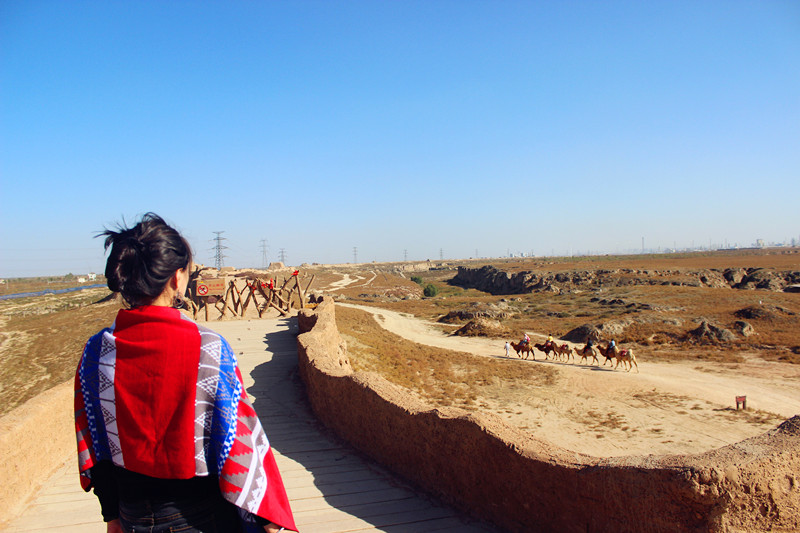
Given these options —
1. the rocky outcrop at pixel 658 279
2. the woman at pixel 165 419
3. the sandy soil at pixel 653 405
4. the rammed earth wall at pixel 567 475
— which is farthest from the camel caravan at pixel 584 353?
the rocky outcrop at pixel 658 279

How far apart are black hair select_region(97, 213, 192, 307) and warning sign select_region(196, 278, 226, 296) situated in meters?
17.3

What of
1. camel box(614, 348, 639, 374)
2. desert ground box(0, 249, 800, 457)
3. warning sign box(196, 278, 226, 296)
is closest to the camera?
desert ground box(0, 249, 800, 457)

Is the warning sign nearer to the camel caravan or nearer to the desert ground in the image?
the desert ground

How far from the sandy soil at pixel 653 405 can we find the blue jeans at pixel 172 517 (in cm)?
1070

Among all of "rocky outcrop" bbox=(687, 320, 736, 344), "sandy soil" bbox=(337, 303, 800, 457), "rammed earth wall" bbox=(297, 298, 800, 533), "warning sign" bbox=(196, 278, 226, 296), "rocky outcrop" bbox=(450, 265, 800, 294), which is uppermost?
"warning sign" bbox=(196, 278, 226, 296)

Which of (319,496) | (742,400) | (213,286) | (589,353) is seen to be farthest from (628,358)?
(319,496)

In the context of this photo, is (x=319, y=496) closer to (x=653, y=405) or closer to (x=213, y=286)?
(x=653, y=405)

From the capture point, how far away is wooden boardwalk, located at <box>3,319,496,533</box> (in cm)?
431

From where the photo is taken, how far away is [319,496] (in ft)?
16.1

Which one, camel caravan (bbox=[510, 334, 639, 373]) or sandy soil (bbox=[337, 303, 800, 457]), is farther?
camel caravan (bbox=[510, 334, 639, 373])

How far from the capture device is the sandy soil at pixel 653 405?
11945 millimetres

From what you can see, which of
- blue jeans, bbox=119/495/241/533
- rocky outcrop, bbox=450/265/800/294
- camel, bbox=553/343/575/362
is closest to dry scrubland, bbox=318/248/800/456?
camel, bbox=553/343/575/362

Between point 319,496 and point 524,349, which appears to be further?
point 524,349

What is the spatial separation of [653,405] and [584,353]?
6.08 meters
